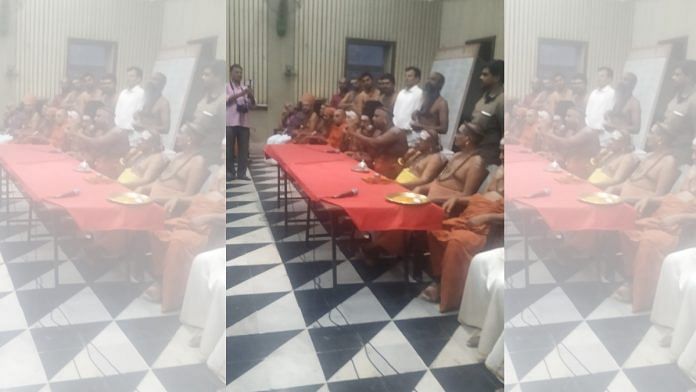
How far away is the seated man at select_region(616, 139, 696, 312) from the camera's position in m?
0.97

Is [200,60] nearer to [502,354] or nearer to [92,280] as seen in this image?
[92,280]

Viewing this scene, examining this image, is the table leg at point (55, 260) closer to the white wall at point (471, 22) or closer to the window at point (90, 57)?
the window at point (90, 57)

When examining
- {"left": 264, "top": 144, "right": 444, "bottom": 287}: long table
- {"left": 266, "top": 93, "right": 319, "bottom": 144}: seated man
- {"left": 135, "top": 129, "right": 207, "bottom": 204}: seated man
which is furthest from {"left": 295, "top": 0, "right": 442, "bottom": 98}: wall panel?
{"left": 135, "top": 129, "right": 207, "bottom": 204}: seated man

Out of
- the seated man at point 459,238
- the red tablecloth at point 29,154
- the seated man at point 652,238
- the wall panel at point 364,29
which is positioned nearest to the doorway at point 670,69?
the seated man at point 652,238

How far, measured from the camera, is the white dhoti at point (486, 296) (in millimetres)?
1438

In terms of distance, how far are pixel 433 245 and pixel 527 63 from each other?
2.16 feet

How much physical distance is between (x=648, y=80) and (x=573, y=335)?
24.5 inches

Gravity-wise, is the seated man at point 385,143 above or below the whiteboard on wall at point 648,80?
below

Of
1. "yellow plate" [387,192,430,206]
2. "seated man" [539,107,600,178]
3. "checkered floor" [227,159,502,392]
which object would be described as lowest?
"checkered floor" [227,159,502,392]

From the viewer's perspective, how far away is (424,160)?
1605 millimetres

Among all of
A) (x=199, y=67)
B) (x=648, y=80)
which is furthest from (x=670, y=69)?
(x=199, y=67)

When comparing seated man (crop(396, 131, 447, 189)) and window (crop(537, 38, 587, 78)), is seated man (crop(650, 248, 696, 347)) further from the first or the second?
seated man (crop(396, 131, 447, 189))

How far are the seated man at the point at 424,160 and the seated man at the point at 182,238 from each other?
0.72 metres

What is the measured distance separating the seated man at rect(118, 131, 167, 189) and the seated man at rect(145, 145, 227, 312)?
0.08m
